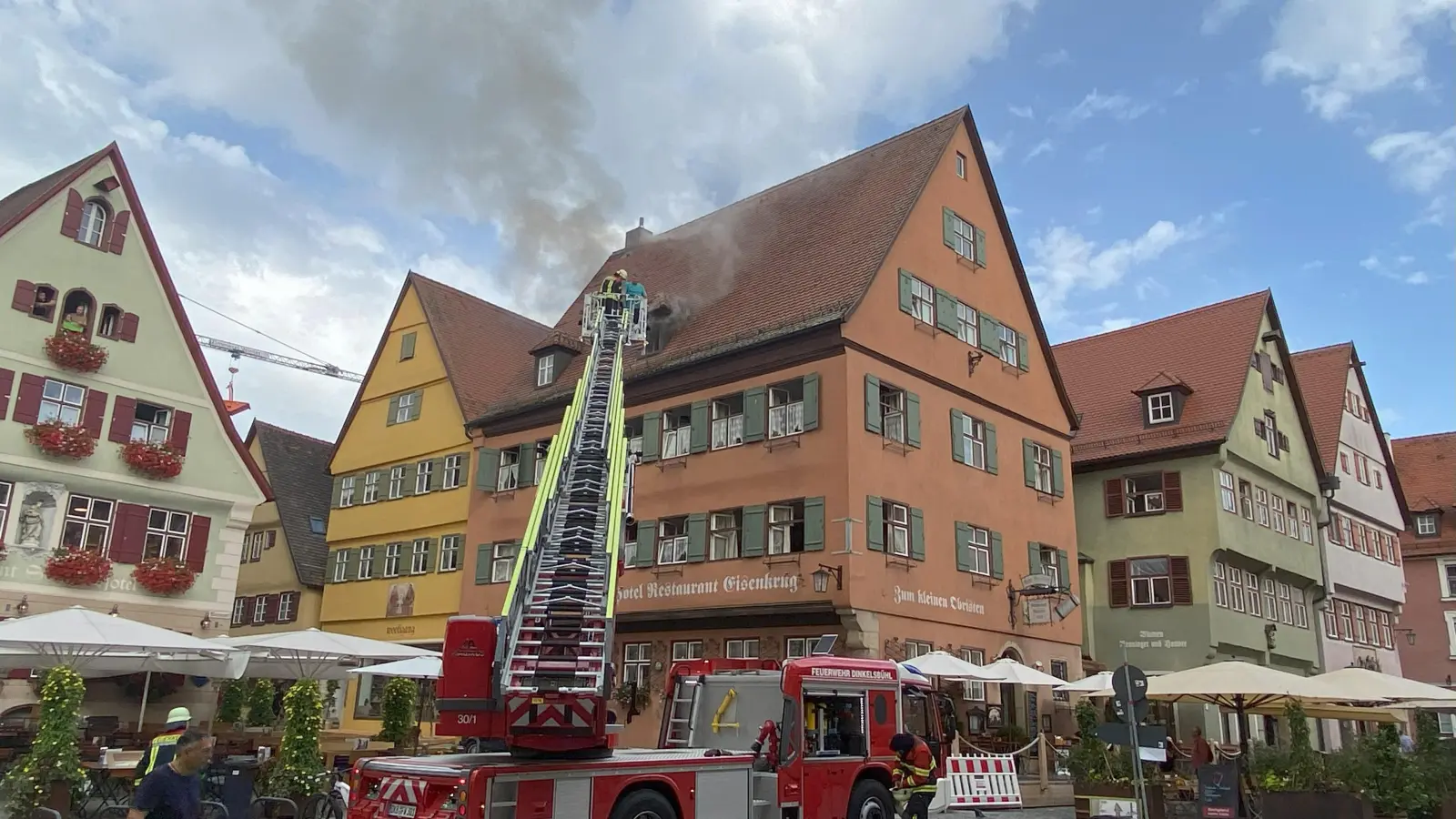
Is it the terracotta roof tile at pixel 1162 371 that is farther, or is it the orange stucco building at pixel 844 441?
the terracotta roof tile at pixel 1162 371

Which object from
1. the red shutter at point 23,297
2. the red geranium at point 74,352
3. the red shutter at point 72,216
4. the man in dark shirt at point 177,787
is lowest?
the man in dark shirt at point 177,787

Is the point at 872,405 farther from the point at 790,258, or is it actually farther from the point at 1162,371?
the point at 1162,371

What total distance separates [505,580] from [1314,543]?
90.6ft

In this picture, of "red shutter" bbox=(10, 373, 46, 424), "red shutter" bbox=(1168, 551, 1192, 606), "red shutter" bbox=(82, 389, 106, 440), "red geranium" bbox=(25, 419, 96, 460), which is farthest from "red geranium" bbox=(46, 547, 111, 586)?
"red shutter" bbox=(1168, 551, 1192, 606)

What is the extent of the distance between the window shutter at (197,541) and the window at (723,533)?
12214 mm

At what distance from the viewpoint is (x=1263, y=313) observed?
37.6 meters

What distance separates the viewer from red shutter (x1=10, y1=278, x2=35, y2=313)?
2448cm

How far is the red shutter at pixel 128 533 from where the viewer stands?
25406mm

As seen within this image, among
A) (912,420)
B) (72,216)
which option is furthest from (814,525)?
(72,216)

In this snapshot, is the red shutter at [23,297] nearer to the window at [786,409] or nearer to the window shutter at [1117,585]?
the window at [786,409]

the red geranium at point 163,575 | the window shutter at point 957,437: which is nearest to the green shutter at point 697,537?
the window shutter at point 957,437

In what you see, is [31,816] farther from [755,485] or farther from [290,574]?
[290,574]

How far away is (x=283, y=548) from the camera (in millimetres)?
38438

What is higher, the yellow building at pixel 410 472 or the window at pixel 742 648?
the yellow building at pixel 410 472
